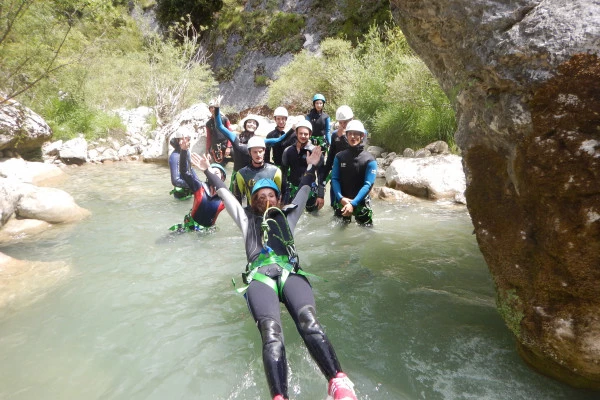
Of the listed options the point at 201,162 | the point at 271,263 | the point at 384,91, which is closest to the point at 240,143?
the point at 201,162

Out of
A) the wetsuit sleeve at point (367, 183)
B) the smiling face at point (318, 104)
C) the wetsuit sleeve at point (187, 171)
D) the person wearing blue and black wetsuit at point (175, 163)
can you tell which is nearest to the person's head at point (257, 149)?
the wetsuit sleeve at point (187, 171)

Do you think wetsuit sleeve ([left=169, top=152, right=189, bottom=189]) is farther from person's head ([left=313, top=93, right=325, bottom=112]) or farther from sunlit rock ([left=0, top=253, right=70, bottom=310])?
person's head ([left=313, top=93, right=325, bottom=112])

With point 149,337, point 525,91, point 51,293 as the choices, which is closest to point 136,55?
point 51,293

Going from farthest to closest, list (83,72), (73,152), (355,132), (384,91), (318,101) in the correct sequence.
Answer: (83,72) → (73,152) → (384,91) → (318,101) → (355,132)

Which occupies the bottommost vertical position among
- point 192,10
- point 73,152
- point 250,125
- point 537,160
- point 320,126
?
point 73,152

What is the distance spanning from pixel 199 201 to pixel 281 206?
6.32 ft

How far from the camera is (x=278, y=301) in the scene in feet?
9.98

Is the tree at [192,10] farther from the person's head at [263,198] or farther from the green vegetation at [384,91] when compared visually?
the person's head at [263,198]

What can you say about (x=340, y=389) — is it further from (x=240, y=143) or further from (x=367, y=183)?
(x=240, y=143)

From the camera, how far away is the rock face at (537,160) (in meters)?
2.10

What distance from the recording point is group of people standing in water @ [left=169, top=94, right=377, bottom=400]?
2.63 metres

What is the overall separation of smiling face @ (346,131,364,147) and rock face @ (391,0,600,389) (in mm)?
2162

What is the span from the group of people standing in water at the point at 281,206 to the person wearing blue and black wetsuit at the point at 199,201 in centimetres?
2

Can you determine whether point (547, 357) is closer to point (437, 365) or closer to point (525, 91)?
point (437, 365)
